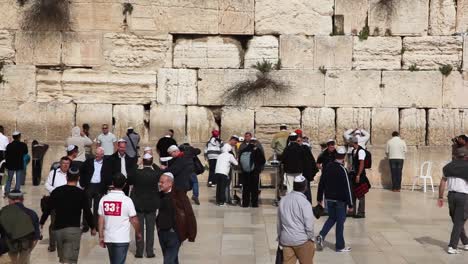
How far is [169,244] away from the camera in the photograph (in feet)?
29.2

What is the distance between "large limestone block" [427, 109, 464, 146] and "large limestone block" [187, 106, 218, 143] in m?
5.07

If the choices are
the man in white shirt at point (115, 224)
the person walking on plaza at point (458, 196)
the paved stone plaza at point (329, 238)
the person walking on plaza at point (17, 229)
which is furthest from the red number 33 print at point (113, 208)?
the person walking on plaza at point (458, 196)

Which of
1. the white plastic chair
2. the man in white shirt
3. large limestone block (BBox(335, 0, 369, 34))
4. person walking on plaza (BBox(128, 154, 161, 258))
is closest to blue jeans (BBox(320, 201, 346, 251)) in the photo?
person walking on plaza (BBox(128, 154, 161, 258))

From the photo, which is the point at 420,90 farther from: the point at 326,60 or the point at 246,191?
the point at 246,191

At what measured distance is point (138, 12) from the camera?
61.2 feet

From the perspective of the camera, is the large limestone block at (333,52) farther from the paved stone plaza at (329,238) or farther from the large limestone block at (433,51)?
the paved stone plaza at (329,238)

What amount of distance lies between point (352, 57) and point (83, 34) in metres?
6.20

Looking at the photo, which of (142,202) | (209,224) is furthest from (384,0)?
(142,202)

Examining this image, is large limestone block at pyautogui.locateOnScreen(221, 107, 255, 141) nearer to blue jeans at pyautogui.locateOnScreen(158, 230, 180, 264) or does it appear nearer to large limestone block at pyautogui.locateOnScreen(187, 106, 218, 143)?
large limestone block at pyautogui.locateOnScreen(187, 106, 218, 143)

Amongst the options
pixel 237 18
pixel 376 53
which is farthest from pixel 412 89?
pixel 237 18

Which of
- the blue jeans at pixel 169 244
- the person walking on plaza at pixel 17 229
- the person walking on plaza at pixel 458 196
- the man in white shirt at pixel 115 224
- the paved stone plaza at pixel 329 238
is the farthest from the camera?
the person walking on plaza at pixel 458 196

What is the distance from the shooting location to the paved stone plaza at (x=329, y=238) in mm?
10672

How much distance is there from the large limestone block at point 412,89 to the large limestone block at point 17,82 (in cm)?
811

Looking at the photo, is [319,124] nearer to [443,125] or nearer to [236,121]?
[236,121]
